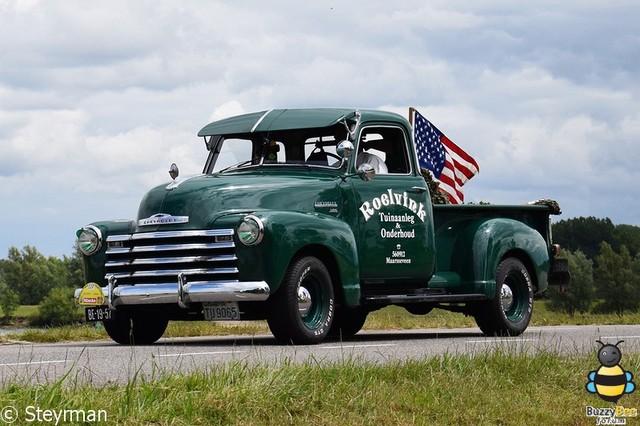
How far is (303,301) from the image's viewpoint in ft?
38.9

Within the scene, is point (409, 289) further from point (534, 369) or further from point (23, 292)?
point (23, 292)

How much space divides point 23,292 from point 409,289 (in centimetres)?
12545

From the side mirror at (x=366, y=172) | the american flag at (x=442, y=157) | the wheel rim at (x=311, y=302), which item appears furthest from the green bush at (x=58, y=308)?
the wheel rim at (x=311, y=302)

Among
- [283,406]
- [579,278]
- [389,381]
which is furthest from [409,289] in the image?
[579,278]

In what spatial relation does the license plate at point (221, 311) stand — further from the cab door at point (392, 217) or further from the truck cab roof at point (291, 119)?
the truck cab roof at point (291, 119)

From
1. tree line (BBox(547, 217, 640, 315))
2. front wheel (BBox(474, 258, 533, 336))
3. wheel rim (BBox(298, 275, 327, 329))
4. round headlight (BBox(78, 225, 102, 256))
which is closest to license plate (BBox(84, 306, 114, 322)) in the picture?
round headlight (BBox(78, 225, 102, 256))

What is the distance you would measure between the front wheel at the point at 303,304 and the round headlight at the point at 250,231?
0.51m

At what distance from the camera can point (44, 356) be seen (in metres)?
10.6

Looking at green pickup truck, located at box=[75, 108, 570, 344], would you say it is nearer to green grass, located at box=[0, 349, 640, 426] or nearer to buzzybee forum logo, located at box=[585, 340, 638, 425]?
green grass, located at box=[0, 349, 640, 426]

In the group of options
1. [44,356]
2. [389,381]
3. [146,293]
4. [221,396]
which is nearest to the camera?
[221,396]

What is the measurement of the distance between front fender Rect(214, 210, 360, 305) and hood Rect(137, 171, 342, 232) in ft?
0.76

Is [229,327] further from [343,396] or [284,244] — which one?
[343,396]

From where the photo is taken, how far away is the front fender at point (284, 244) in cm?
1149

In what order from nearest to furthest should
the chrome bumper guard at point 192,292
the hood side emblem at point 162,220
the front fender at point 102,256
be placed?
the chrome bumper guard at point 192,292 < the hood side emblem at point 162,220 < the front fender at point 102,256
